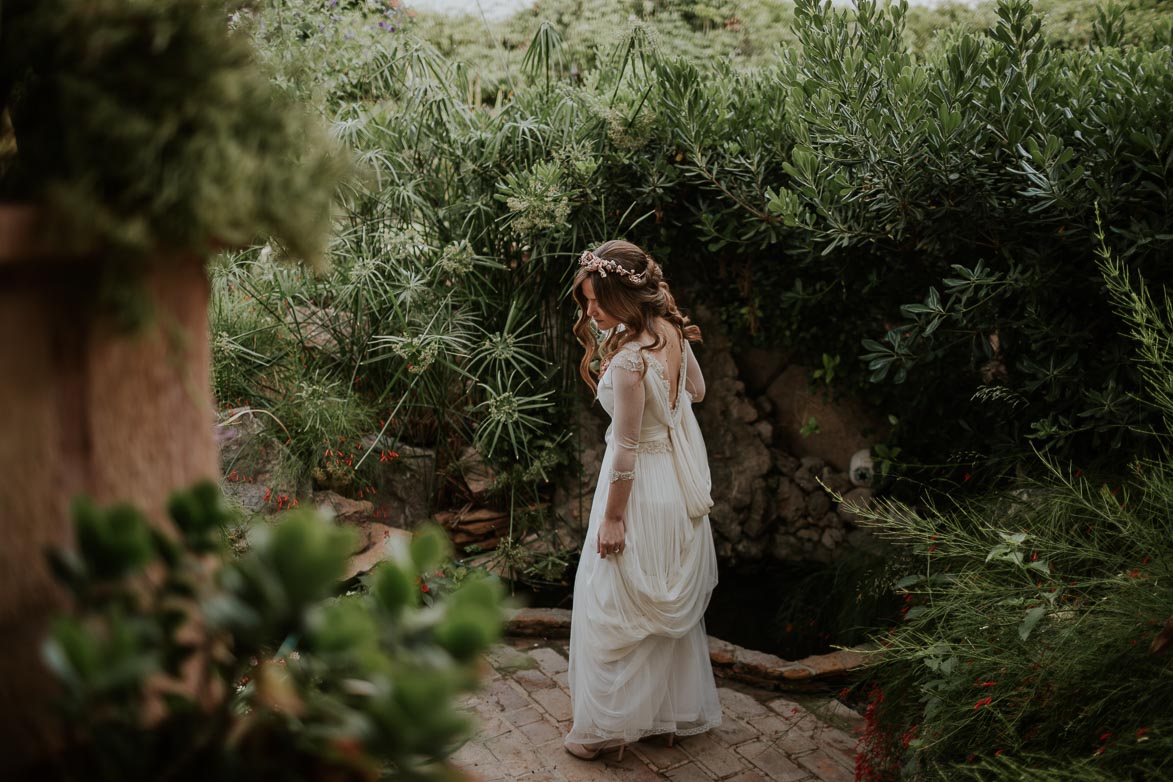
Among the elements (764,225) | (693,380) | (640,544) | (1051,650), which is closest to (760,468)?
(693,380)

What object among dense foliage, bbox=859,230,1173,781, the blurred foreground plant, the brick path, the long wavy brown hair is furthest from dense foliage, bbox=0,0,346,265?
the brick path

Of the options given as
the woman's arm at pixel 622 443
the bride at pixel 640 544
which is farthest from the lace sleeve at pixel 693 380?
the woman's arm at pixel 622 443

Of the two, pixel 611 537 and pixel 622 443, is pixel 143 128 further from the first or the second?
pixel 611 537

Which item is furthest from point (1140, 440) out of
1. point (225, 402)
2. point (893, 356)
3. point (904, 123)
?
point (225, 402)

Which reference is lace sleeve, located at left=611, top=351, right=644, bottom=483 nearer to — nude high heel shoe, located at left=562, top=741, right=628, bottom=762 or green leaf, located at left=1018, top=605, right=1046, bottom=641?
nude high heel shoe, located at left=562, top=741, right=628, bottom=762

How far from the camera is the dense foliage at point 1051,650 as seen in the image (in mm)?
1835

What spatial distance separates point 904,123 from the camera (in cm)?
305

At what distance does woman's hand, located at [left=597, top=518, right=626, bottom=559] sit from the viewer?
3.22 meters

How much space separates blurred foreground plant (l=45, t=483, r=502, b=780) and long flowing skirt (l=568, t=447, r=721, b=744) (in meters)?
2.65

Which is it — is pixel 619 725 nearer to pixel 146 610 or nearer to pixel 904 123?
pixel 904 123

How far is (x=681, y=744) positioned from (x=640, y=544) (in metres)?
0.92

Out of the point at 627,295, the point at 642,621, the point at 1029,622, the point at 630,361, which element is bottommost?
the point at 642,621

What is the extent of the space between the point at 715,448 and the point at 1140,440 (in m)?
2.30

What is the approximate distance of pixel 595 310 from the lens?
321 centimetres
